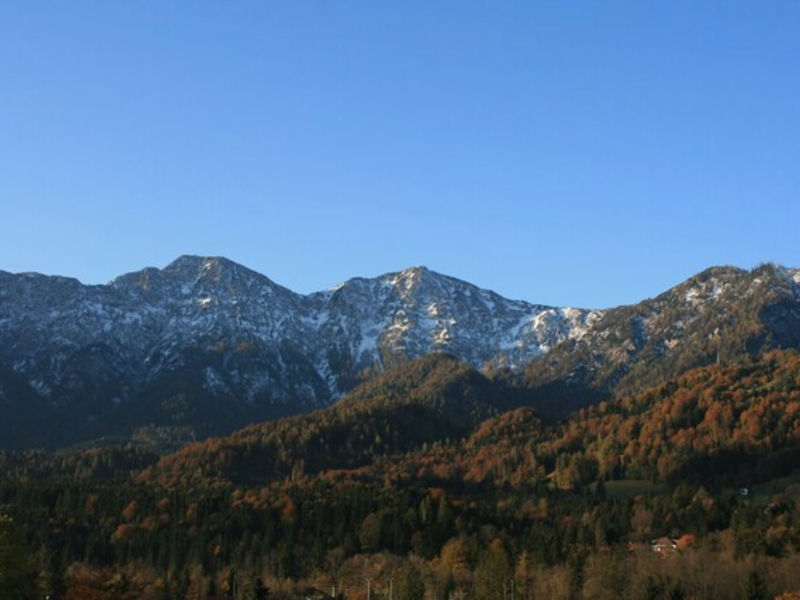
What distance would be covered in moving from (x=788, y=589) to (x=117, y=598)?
130045 millimetres

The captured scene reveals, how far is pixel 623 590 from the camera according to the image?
19862 cm

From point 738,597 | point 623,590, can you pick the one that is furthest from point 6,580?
point 738,597

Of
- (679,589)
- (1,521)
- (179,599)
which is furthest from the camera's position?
(179,599)

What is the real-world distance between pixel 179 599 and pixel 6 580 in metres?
52.9

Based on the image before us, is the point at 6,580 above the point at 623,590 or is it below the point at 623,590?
above

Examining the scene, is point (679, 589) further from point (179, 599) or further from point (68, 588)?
point (68, 588)

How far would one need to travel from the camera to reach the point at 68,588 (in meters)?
200

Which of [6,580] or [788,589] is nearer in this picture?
[6,580]

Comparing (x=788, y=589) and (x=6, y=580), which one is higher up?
(x=6, y=580)

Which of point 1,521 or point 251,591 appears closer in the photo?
point 1,521

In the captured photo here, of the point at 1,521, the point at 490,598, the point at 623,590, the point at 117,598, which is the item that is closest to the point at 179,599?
the point at 117,598

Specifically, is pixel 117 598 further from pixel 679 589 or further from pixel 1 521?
pixel 679 589

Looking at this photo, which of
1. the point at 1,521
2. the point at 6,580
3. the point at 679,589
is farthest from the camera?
the point at 679,589

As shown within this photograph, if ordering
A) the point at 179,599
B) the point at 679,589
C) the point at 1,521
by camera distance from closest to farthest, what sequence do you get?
the point at 1,521
the point at 679,589
the point at 179,599
